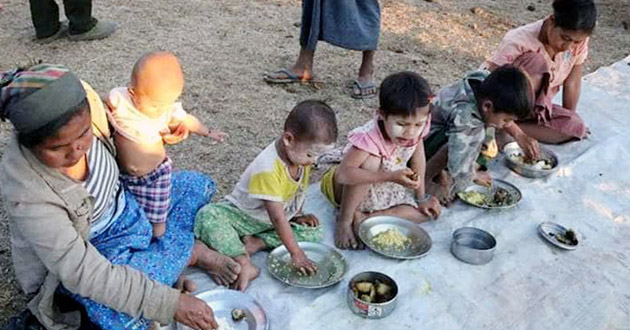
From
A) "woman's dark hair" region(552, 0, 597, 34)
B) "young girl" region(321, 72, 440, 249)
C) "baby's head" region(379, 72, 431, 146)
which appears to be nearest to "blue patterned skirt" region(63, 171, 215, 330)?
"young girl" region(321, 72, 440, 249)

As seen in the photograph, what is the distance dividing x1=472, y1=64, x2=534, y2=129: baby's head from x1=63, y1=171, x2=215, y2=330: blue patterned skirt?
142 cm

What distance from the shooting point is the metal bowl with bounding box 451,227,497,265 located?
2.52 m

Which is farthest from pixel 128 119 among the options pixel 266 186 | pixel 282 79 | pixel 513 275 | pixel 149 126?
pixel 282 79

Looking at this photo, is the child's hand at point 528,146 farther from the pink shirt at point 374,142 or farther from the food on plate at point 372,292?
the food on plate at point 372,292

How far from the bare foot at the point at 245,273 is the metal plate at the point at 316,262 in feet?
0.21

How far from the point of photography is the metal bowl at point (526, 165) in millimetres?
3197

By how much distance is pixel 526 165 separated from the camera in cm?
321

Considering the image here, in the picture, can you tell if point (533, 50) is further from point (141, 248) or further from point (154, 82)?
point (141, 248)

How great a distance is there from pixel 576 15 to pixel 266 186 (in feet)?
6.43

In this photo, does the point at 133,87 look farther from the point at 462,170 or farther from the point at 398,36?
the point at 398,36

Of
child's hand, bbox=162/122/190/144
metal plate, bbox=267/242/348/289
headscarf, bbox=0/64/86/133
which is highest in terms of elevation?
headscarf, bbox=0/64/86/133

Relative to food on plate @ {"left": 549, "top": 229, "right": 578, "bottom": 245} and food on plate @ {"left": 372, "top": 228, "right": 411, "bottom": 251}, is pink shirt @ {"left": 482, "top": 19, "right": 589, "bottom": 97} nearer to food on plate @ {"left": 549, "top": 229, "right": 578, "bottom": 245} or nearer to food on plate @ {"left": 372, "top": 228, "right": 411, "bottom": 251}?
food on plate @ {"left": 549, "top": 229, "right": 578, "bottom": 245}

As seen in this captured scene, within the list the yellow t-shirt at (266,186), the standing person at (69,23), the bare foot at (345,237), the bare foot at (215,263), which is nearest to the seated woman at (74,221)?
the bare foot at (215,263)

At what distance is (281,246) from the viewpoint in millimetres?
2471
